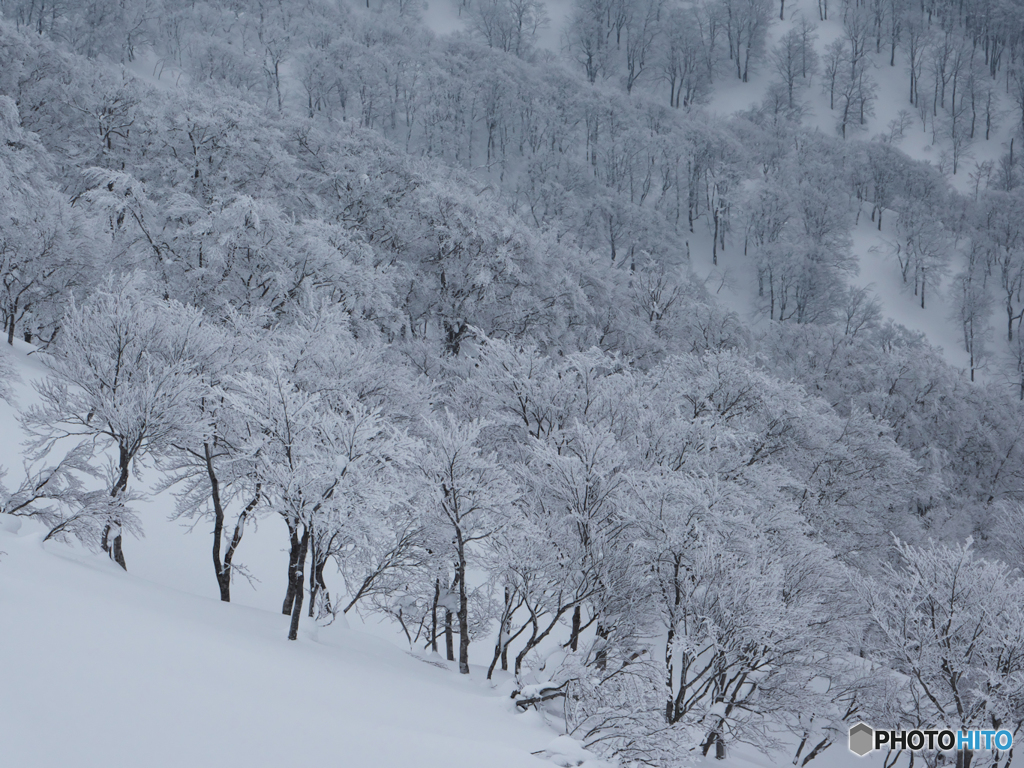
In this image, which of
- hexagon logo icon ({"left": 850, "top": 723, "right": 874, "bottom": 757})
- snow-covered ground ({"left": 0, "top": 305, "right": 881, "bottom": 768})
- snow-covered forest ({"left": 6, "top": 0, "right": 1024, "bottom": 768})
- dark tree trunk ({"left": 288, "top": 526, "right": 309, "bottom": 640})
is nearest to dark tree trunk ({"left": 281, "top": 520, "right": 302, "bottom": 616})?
dark tree trunk ({"left": 288, "top": 526, "right": 309, "bottom": 640})

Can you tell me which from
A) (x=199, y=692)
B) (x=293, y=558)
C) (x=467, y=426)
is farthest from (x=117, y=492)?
(x=199, y=692)

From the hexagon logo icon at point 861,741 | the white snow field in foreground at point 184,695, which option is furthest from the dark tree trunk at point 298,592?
the hexagon logo icon at point 861,741

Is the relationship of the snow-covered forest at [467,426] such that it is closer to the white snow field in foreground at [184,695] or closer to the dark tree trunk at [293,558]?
the white snow field in foreground at [184,695]

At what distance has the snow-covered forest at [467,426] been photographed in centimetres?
1131

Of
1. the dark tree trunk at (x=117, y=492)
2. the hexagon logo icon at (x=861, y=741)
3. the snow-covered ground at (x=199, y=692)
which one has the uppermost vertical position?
the dark tree trunk at (x=117, y=492)

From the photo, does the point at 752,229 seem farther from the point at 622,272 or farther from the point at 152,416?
the point at 152,416

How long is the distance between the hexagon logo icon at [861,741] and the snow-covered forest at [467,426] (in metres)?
1.28

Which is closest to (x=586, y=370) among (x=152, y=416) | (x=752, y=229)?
(x=152, y=416)

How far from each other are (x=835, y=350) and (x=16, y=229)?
43709mm

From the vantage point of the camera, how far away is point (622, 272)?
4206 centimetres

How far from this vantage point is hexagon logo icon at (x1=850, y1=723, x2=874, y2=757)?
63.8 feet

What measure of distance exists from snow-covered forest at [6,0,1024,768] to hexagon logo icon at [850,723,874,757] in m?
1.28

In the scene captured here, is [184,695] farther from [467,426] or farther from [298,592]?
[467,426]

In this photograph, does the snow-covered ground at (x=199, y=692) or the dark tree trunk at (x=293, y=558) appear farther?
the dark tree trunk at (x=293, y=558)
